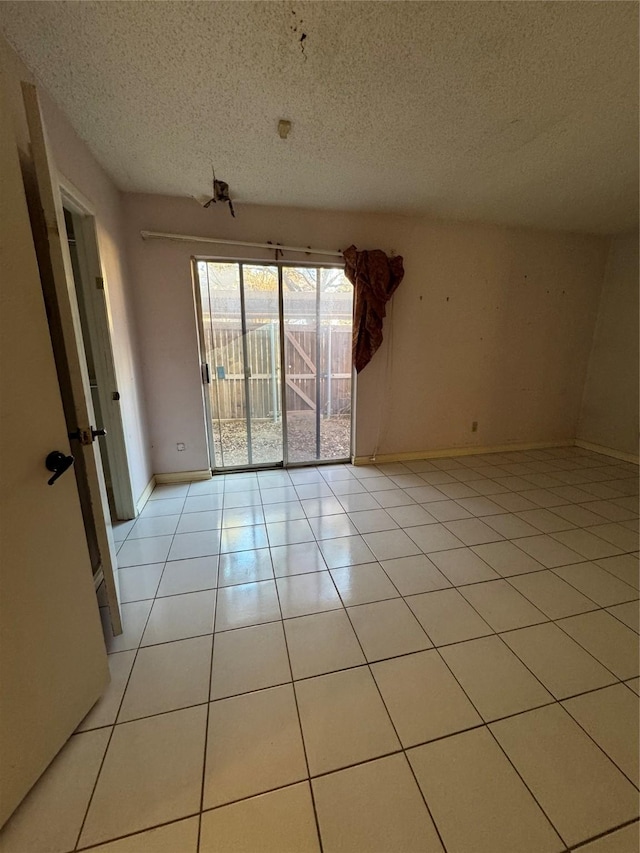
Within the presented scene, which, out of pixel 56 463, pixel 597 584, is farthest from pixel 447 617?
pixel 56 463

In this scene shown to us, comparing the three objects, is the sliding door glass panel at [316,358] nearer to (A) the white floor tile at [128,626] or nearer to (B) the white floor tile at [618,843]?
(A) the white floor tile at [128,626]

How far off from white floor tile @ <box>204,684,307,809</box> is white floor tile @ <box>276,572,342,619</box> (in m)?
0.39

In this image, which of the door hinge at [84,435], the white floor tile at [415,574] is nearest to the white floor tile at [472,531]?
the white floor tile at [415,574]

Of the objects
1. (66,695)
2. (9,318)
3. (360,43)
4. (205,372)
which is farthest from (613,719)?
(205,372)

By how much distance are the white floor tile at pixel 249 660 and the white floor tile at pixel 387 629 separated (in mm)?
378

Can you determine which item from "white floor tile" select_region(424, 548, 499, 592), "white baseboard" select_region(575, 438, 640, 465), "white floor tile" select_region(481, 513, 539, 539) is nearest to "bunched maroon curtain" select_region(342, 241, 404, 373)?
"white floor tile" select_region(481, 513, 539, 539)

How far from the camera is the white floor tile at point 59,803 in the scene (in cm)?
89

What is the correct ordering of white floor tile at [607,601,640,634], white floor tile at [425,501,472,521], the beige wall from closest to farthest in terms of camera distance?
white floor tile at [607,601,640,634] < white floor tile at [425,501,472,521] < the beige wall

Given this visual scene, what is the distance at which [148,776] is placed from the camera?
103 centimetres

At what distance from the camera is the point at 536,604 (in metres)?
1.72

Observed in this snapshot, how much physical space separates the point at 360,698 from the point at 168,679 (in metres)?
0.79

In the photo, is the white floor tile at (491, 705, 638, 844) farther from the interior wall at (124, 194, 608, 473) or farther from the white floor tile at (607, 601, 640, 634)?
the interior wall at (124, 194, 608, 473)

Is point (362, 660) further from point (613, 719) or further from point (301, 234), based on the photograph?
point (301, 234)

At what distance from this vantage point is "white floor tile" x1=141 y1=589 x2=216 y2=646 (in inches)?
60.6
